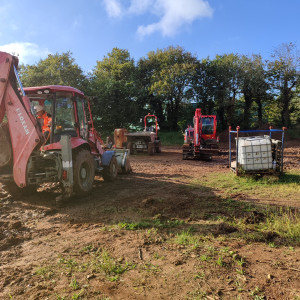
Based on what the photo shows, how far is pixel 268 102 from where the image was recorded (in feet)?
102

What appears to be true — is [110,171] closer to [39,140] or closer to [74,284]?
[39,140]

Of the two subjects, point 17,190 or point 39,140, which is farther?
point 17,190

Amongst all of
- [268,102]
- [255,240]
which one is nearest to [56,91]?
[255,240]

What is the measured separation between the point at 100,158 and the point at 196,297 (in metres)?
5.98

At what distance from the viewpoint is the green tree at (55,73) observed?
2275 cm

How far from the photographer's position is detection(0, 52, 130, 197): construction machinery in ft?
17.3

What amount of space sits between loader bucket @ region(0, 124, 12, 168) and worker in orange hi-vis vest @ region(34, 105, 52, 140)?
786 millimetres

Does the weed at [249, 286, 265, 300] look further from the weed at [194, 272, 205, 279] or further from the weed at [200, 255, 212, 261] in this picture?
the weed at [200, 255, 212, 261]

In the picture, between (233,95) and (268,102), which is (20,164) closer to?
(233,95)

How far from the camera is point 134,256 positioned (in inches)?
135

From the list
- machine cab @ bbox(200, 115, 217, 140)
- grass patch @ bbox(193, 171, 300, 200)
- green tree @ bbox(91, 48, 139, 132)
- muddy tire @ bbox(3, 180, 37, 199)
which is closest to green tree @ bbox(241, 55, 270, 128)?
green tree @ bbox(91, 48, 139, 132)

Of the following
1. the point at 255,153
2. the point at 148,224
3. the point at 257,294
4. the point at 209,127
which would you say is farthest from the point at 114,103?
the point at 257,294

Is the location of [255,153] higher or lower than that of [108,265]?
higher

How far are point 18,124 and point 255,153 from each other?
21.1 feet
